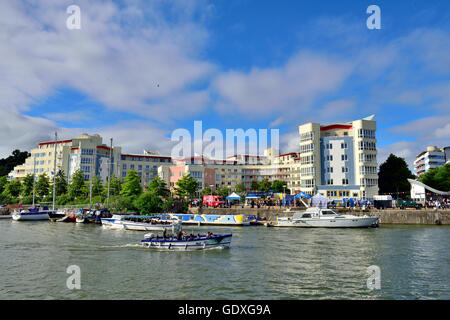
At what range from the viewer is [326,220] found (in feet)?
194

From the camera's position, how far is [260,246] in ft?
123

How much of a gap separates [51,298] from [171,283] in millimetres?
7250

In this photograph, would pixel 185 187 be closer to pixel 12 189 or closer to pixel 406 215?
pixel 406 215

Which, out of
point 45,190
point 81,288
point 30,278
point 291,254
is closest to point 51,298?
point 81,288

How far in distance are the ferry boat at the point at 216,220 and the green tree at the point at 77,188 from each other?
4912 centimetres

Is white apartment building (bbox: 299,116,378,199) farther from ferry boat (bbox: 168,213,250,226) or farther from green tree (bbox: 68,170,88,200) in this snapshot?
green tree (bbox: 68,170,88,200)

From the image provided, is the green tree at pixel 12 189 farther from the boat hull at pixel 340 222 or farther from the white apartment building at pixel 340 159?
the boat hull at pixel 340 222

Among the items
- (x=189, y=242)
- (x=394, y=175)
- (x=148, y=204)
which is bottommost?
(x=189, y=242)

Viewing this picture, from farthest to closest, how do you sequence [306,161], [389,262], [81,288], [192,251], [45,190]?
[45,190] → [306,161] → [192,251] → [389,262] → [81,288]

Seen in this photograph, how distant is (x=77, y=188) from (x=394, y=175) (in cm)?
10214

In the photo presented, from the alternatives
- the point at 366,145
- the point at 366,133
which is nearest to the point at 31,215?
the point at 366,145

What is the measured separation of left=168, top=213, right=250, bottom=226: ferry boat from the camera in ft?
223

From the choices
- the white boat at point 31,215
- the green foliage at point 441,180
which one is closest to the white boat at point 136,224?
the white boat at point 31,215

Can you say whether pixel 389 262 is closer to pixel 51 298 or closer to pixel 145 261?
pixel 145 261
